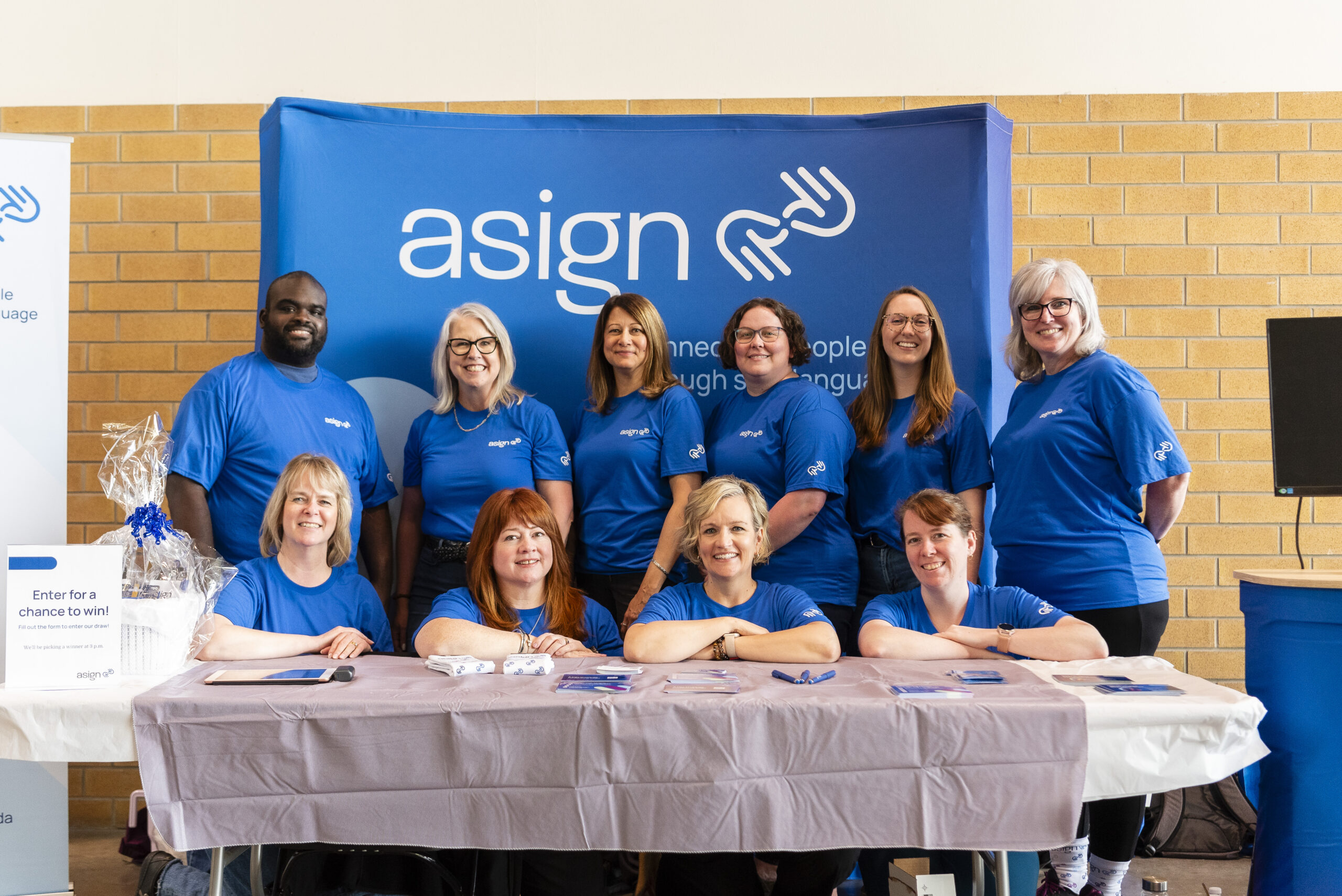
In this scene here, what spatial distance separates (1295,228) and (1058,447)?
1.94 m

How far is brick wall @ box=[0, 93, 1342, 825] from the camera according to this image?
3549 mm

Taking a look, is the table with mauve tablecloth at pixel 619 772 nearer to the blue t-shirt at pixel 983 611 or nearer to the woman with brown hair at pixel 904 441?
the blue t-shirt at pixel 983 611

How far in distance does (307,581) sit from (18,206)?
1325 millimetres

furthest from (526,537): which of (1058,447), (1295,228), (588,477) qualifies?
(1295,228)

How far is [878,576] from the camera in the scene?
2611 mm

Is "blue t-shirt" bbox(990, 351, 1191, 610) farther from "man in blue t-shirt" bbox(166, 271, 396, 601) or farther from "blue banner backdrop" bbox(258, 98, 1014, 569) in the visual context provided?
"man in blue t-shirt" bbox(166, 271, 396, 601)

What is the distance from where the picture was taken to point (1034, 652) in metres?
2.08

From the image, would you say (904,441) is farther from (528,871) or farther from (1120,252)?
(1120,252)

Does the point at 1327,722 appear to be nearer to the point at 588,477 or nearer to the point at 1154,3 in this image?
the point at 588,477

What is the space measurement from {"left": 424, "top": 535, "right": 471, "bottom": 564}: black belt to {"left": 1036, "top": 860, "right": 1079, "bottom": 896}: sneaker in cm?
169

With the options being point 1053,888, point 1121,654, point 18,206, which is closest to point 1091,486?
point 1121,654

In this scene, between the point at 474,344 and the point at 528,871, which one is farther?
the point at 474,344

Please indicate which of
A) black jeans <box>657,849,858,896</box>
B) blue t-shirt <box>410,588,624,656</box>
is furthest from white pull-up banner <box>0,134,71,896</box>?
black jeans <box>657,849,858,896</box>

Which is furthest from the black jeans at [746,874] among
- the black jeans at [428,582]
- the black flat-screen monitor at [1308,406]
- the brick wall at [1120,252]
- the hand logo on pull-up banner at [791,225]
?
the brick wall at [1120,252]
